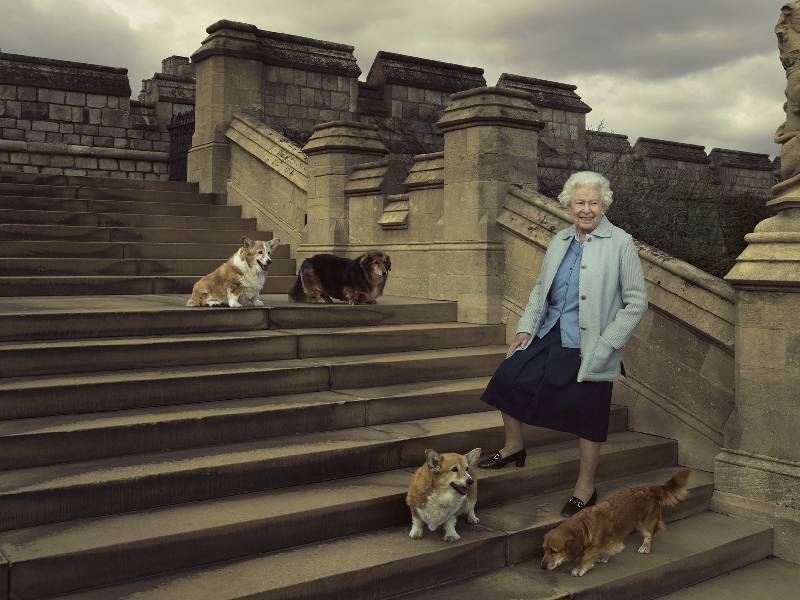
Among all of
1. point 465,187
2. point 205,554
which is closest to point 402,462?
point 205,554

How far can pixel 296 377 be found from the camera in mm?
6012

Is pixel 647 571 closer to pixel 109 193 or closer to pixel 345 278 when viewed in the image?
pixel 345 278

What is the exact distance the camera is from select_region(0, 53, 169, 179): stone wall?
1453 centimetres

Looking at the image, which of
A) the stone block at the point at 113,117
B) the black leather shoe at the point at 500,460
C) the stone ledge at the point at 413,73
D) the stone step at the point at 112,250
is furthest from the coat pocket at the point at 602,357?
the stone block at the point at 113,117

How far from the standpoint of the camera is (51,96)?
1488cm

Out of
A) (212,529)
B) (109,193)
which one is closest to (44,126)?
(109,193)

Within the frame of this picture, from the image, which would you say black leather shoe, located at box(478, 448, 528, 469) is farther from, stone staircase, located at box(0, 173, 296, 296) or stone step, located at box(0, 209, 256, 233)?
stone step, located at box(0, 209, 256, 233)

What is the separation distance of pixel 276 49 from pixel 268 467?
990 centimetres

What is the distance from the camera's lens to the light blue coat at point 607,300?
4.66 meters

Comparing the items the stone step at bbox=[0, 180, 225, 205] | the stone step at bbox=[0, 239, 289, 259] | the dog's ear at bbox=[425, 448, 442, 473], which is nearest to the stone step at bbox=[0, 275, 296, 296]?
the stone step at bbox=[0, 239, 289, 259]

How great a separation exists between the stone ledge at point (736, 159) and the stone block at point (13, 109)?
17.5 meters

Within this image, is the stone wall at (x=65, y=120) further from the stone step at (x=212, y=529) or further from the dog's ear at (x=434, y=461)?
the dog's ear at (x=434, y=461)

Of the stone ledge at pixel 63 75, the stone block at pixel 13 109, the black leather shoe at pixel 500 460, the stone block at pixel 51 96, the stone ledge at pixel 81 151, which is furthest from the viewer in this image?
the stone block at pixel 51 96

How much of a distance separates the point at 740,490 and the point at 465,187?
3799mm
